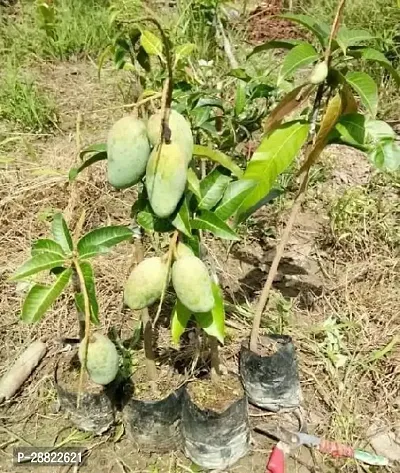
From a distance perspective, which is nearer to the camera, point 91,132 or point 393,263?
point 393,263

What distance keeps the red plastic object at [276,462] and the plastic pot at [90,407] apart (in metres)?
→ 0.40

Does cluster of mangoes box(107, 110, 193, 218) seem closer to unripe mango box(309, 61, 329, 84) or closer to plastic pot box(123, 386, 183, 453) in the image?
unripe mango box(309, 61, 329, 84)

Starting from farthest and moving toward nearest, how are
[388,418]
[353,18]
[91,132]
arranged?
[353,18], [91,132], [388,418]

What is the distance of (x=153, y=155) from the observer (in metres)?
1.06

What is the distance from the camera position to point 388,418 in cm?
171

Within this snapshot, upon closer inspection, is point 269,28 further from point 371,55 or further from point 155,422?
point 155,422

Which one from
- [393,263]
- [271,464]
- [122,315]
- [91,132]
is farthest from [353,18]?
[271,464]

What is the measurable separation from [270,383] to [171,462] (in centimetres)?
31

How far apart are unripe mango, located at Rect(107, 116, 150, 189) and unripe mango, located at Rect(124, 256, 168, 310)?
0.19 metres

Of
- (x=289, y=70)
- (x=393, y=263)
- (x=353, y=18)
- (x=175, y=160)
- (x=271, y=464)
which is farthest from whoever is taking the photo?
(x=353, y=18)

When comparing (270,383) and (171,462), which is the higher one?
(270,383)

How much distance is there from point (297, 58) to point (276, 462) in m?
0.93

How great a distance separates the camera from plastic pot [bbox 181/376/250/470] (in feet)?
4.89

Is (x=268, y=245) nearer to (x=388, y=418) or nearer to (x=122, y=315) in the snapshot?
(x=122, y=315)
